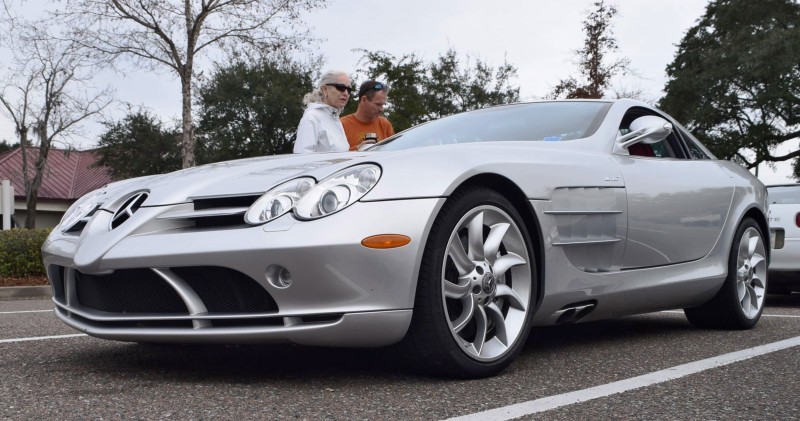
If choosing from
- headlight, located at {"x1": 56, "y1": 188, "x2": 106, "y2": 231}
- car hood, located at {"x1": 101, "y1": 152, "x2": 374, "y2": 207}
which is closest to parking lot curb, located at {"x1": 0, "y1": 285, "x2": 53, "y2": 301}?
headlight, located at {"x1": 56, "y1": 188, "x2": 106, "y2": 231}

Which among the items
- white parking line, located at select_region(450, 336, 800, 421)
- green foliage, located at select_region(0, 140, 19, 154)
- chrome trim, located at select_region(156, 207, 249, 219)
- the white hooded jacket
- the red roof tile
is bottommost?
white parking line, located at select_region(450, 336, 800, 421)

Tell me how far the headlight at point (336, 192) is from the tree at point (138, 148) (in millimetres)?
33646

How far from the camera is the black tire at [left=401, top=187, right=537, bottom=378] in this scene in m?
3.15

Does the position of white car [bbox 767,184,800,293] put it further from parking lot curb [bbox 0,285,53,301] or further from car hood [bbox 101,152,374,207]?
parking lot curb [bbox 0,285,53,301]

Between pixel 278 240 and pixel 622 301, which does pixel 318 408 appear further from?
pixel 622 301

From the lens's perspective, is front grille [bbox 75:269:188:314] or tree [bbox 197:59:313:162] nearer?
front grille [bbox 75:269:188:314]

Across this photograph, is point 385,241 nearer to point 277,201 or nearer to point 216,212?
point 277,201

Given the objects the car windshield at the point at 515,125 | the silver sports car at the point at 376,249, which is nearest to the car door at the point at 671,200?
the silver sports car at the point at 376,249

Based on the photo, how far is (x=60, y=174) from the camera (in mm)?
44312

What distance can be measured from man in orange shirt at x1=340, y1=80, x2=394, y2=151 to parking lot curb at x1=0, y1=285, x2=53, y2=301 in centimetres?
653

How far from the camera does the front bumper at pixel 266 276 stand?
2975mm

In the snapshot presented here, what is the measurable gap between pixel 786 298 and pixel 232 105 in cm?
2706

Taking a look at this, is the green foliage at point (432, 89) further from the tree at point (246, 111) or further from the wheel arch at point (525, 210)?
the wheel arch at point (525, 210)

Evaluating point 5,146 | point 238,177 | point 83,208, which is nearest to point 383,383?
point 238,177
